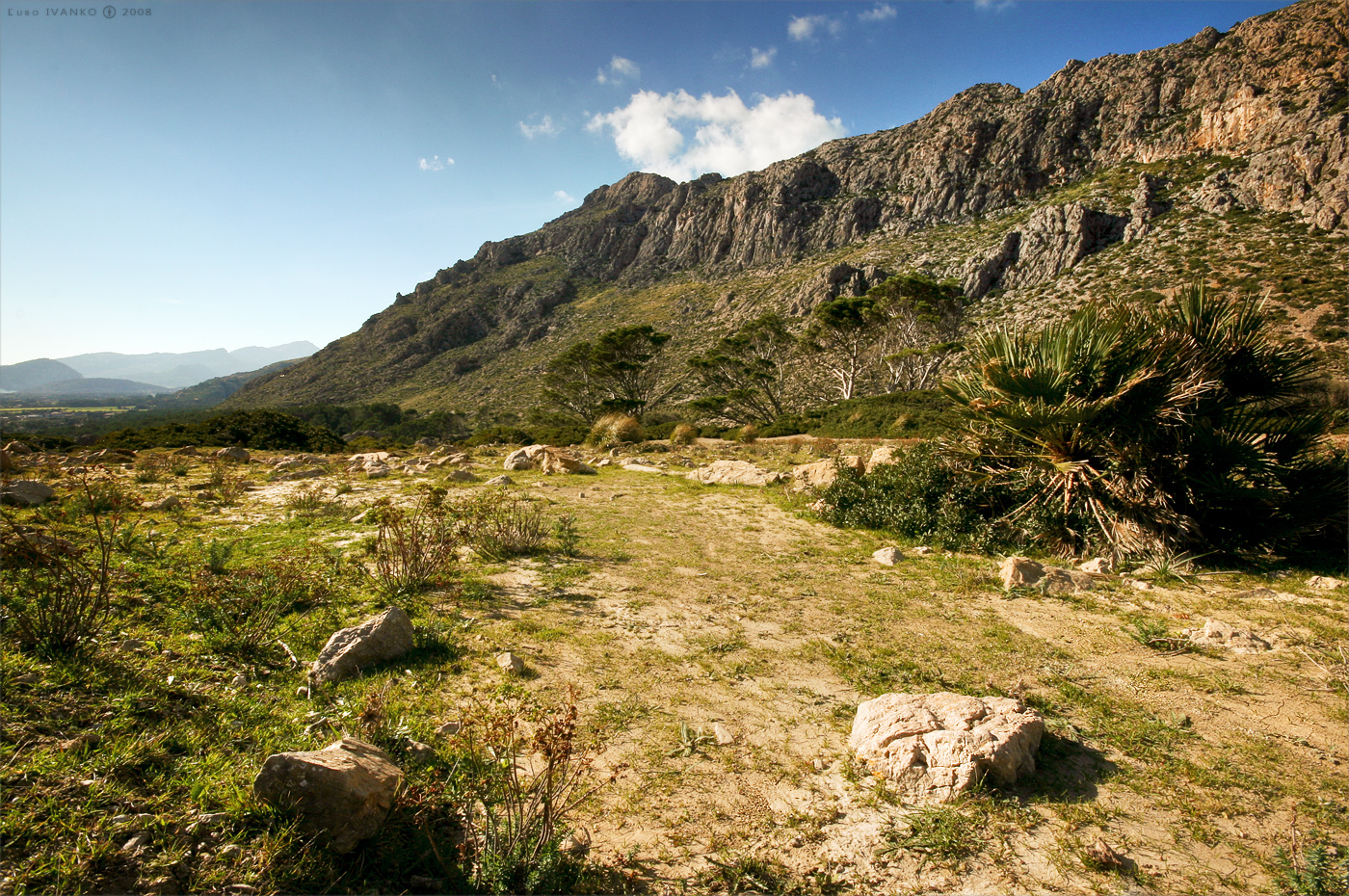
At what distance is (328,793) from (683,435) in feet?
60.0

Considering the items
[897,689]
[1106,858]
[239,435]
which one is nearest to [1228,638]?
[897,689]

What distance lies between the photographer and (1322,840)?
6.57ft

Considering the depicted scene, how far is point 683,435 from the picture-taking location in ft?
65.8

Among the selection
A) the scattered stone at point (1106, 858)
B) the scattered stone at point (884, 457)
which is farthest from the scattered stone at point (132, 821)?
the scattered stone at point (884, 457)

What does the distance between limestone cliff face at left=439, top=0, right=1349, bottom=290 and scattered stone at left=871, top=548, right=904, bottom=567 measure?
61.8m

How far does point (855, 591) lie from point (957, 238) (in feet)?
241

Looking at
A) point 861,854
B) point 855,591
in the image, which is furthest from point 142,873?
point 855,591

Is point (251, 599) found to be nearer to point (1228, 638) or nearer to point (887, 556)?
point (887, 556)

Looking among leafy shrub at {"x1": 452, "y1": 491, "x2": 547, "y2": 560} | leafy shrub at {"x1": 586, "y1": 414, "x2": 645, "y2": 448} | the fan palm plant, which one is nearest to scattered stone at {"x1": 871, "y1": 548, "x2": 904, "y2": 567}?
the fan palm plant

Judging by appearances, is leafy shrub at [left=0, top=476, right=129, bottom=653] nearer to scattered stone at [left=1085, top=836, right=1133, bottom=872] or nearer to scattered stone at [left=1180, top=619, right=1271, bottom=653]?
scattered stone at [left=1085, top=836, right=1133, bottom=872]

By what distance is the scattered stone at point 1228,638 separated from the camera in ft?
11.9

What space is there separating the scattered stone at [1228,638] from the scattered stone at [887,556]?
2.33 meters

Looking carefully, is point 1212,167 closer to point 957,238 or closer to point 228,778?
point 957,238

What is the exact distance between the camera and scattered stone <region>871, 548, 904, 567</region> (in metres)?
5.72
